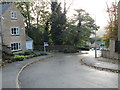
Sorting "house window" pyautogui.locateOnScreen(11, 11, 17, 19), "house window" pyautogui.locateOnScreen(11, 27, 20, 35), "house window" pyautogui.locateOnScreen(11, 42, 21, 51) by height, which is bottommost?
"house window" pyautogui.locateOnScreen(11, 42, 21, 51)

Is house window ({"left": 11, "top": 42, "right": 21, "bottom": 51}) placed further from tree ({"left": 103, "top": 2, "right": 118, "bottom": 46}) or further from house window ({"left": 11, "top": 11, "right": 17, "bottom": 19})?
tree ({"left": 103, "top": 2, "right": 118, "bottom": 46})

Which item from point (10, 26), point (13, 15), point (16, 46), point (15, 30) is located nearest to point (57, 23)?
point (15, 30)

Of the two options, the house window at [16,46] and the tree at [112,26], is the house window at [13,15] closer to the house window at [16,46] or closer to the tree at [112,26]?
the house window at [16,46]

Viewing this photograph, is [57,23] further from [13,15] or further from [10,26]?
[10,26]

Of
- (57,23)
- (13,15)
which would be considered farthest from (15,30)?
(57,23)

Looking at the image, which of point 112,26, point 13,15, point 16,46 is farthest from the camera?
point 16,46

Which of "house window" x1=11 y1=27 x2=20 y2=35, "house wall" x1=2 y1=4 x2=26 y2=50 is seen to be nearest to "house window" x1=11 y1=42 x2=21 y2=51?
"house wall" x1=2 y1=4 x2=26 y2=50

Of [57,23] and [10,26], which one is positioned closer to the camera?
[10,26]

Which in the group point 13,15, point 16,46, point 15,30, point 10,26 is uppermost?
point 13,15

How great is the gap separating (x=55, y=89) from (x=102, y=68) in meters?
7.76

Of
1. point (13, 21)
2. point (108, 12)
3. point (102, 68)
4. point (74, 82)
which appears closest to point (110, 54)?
point (102, 68)

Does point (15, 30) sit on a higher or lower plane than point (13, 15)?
lower

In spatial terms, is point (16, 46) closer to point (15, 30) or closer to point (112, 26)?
point (15, 30)

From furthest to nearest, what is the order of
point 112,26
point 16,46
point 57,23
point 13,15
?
1. point 57,23
2. point 16,46
3. point 13,15
4. point 112,26
